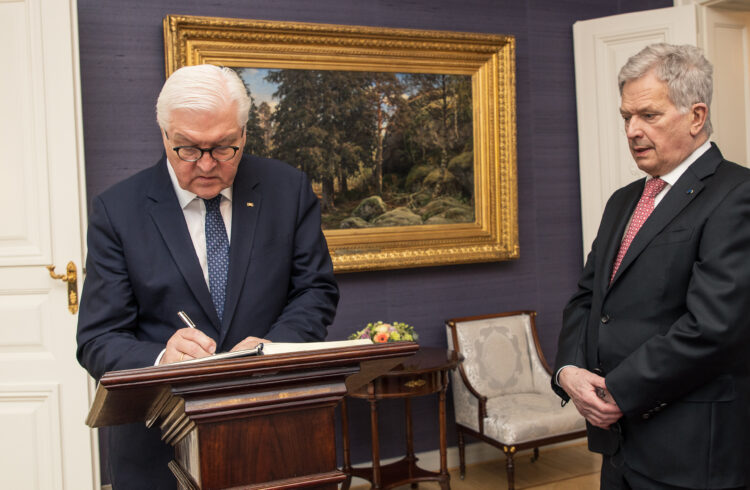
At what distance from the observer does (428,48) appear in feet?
15.5

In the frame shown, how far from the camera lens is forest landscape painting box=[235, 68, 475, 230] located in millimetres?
4395

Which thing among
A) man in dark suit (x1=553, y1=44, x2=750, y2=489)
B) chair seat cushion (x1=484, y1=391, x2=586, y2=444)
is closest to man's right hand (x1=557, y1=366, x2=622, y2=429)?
man in dark suit (x1=553, y1=44, x2=750, y2=489)

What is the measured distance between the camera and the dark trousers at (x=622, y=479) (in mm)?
2107

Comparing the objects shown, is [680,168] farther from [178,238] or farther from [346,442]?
[346,442]

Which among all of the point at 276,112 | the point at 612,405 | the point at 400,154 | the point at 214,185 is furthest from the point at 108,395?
the point at 400,154

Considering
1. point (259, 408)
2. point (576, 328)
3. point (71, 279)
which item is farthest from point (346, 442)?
point (259, 408)

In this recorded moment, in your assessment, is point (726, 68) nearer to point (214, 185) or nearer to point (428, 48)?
point (428, 48)

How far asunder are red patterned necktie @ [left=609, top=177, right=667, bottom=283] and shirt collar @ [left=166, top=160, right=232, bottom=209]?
125 cm

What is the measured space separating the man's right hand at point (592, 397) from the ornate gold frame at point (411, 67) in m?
2.38

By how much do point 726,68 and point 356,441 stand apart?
3695 millimetres

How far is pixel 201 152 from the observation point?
1.78m

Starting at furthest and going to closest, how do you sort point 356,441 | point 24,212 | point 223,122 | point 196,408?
point 356,441, point 24,212, point 223,122, point 196,408

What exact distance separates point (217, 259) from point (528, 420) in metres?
2.88

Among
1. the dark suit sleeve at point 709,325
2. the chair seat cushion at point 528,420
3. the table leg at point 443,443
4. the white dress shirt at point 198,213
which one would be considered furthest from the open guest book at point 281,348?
the chair seat cushion at point 528,420
